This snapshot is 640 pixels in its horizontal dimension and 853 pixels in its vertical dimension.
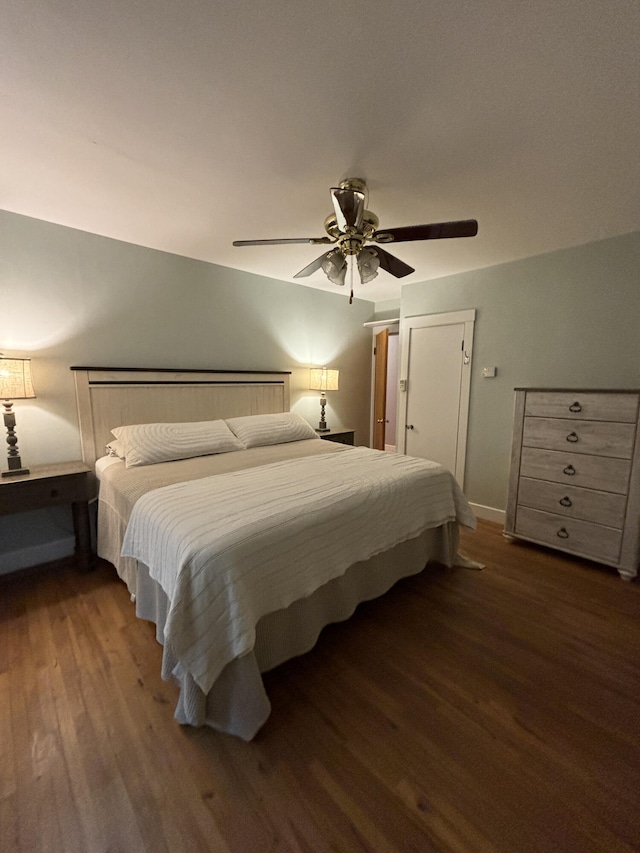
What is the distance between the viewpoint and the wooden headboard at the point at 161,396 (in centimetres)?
263

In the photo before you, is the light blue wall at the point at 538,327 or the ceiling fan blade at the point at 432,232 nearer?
the ceiling fan blade at the point at 432,232

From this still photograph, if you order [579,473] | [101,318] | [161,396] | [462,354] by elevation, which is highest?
[101,318]

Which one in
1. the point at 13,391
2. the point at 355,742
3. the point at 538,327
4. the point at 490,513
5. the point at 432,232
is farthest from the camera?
the point at 490,513

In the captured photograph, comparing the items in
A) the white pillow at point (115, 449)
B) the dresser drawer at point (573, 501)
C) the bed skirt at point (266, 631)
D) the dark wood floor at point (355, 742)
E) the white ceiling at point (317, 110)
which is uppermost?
the white ceiling at point (317, 110)

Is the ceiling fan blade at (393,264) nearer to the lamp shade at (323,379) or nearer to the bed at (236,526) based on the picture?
the bed at (236,526)

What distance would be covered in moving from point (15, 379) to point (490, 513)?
386cm

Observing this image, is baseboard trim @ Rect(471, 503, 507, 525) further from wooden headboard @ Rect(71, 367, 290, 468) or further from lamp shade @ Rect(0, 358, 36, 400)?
lamp shade @ Rect(0, 358, 36, 400)

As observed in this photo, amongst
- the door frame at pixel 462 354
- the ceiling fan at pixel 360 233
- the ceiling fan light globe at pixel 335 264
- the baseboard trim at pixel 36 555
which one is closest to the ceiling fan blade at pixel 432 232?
the ceiling fan at pixel 360 233

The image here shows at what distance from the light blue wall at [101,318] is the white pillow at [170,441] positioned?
1.72 ft

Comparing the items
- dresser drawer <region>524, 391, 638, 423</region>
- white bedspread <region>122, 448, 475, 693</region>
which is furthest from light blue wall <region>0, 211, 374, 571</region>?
dresser drawer <region>524, 391, 638, 423</region>

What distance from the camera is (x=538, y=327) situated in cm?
296

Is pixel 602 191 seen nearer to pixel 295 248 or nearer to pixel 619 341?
pixel 619 341

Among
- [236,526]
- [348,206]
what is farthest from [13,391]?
[348,206]

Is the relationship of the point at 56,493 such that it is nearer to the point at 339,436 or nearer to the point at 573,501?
the point at 339,436
